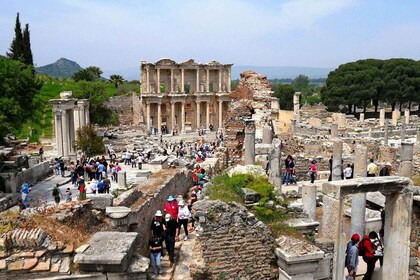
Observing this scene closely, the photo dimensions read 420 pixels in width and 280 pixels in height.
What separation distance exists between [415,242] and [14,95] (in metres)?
17.9

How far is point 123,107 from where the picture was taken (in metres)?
68.4

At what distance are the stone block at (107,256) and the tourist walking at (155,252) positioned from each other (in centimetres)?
148

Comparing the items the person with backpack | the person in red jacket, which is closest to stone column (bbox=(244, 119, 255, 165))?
the person in red jacket

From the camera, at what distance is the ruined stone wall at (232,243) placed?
27.5 feet

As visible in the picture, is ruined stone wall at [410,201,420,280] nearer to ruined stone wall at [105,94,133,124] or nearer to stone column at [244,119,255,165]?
stone column at [244,119,255,165]

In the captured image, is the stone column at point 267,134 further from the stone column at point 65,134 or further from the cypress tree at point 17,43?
the cypress tree at point 17,43

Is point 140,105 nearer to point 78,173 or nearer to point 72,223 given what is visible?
point 78,173

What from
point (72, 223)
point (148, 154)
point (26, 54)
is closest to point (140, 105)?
point (26, 54)

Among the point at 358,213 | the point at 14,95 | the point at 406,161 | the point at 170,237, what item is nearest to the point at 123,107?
the point at 14,95

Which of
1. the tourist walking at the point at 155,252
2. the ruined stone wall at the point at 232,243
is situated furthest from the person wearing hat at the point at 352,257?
the tourist walking at the point at 155,252

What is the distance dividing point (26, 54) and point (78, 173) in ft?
126

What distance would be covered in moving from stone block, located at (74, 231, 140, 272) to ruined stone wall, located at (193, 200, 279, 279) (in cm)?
170

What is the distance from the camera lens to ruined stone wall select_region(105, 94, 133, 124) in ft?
222

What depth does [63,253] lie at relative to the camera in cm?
712
